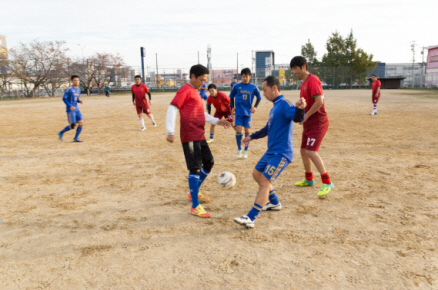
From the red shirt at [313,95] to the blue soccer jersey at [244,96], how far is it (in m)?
2.81

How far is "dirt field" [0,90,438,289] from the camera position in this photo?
2885 mm

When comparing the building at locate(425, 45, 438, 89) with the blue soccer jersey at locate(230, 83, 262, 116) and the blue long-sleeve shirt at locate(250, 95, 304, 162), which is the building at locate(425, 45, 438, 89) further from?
the blue long-sleeve shirt at locate(250, 95, 304, 162)

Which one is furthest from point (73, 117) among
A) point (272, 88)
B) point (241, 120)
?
point (272, 88)

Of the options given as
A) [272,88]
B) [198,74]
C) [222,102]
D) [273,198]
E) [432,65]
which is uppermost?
[432,65]

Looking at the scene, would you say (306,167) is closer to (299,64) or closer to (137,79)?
(299,64)

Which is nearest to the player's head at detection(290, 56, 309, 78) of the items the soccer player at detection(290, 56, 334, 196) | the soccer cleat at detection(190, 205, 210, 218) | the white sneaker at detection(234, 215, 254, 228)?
the soccer player at detection(290, 56, 334, 196)

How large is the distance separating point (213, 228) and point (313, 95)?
8.45ft

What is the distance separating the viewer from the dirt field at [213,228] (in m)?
2.88

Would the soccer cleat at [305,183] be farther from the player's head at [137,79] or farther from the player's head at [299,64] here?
the player's head at [137,79]

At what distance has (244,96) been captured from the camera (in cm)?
770

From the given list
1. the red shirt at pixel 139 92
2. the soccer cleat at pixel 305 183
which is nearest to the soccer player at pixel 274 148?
the soccer cleat at pixel 305 183

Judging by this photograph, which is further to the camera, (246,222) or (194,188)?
(194,188)

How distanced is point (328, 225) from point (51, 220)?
152 inches

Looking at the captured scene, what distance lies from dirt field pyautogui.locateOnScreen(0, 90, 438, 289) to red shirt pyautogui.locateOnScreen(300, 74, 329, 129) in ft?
4.06
